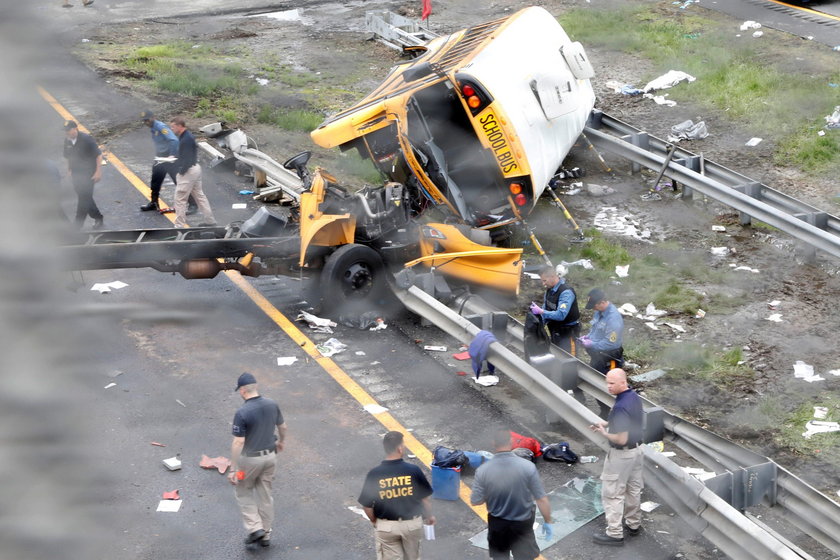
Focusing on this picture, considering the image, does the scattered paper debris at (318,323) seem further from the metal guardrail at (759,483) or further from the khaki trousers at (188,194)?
the metal guardrail at (759,483)

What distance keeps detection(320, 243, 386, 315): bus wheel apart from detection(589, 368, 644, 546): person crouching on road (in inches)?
101

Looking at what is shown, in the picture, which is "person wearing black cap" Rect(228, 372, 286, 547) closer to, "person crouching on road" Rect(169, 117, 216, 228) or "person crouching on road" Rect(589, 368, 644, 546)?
"person crouching on road" Rect(589, 368, 644, 546)

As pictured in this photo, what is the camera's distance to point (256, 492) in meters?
5.01

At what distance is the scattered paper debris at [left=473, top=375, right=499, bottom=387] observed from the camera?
6758mm

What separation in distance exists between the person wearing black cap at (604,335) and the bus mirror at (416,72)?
2790 mm

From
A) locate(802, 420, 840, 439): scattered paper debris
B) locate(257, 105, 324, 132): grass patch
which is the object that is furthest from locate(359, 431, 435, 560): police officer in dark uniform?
locate(257, 105, 324, 132): grass patch

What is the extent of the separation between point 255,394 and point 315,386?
179 cm

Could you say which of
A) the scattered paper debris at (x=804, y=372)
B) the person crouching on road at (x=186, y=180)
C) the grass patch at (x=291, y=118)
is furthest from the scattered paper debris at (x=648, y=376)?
the grass patch at (x=291, y=118)

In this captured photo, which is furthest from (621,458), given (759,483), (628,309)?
(628,309)

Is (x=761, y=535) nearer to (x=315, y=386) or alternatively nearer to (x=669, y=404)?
(x=669, y=404)

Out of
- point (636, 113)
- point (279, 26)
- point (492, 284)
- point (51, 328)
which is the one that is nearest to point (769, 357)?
point (492, 284)

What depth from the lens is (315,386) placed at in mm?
6668

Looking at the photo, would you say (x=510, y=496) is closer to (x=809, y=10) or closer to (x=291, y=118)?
(x=291, y=118)

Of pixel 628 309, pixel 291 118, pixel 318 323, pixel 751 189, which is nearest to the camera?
pixel 318 323
